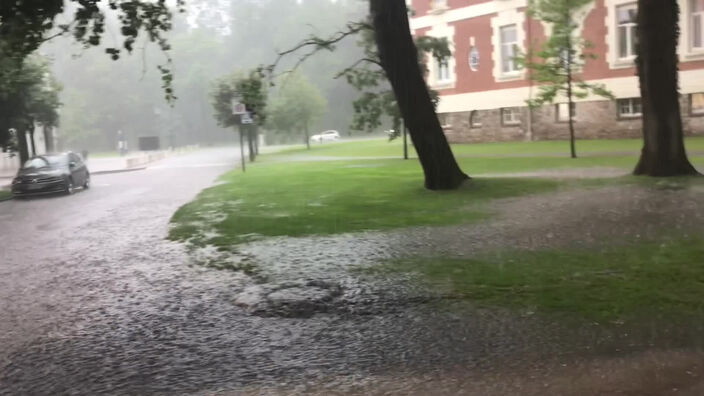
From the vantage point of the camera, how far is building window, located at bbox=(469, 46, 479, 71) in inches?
1523

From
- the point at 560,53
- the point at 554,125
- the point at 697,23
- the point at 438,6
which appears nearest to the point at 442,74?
the point at 438,6

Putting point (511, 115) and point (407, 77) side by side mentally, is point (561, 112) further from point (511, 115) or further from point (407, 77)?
point (407, 77)

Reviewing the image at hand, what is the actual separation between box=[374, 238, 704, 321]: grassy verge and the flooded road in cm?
51

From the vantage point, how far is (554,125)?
34.8m

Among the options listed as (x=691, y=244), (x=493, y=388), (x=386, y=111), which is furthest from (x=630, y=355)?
(x=386, y=111)

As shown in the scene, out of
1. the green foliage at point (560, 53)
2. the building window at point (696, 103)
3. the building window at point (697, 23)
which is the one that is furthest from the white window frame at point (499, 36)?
the green foliage at point (560, 53)

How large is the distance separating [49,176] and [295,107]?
30.6 metres

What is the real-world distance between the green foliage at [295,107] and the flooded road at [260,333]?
42.6 metres

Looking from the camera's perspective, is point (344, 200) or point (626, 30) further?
point (626, 30)

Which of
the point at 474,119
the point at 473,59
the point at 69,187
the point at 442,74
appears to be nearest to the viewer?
the point at 69,187

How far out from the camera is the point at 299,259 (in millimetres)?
9250

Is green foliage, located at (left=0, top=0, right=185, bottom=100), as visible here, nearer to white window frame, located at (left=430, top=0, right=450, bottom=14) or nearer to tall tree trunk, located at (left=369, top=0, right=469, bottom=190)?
tall tree trunk, located at (left=369, top=0, right=469, bottom=190)

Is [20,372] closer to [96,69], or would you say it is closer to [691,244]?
[691,244]

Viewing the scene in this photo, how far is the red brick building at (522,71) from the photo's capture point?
29969 millimetres
